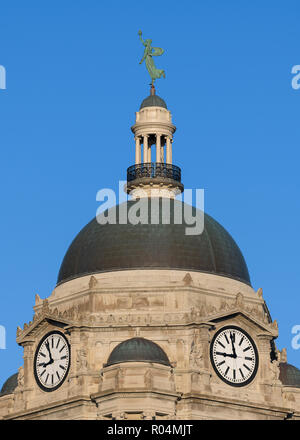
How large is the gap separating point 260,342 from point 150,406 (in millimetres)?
10997

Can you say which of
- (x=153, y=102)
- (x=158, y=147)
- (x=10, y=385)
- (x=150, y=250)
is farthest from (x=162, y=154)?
(x=10, y=385)

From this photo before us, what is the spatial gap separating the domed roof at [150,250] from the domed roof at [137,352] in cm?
722

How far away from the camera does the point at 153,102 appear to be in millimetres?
153625

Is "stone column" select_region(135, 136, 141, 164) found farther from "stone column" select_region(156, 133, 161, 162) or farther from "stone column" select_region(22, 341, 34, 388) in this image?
"stone column" select_region(22, 341, 34, 388)

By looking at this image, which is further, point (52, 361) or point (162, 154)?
point (162, 154)

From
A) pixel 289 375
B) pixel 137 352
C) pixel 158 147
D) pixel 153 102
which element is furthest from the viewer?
pixel 153 102

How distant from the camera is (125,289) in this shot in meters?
143

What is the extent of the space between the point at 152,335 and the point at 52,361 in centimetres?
700

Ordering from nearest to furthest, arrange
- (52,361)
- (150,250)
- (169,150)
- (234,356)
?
(234,356) → (52,361) → (150,250) → (169,150)

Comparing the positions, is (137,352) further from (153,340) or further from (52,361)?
(52,361)

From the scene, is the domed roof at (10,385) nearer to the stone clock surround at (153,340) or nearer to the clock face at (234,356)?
the stone clock surround at (153,340)

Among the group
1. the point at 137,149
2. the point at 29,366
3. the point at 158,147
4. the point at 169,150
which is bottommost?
the point at 29,366

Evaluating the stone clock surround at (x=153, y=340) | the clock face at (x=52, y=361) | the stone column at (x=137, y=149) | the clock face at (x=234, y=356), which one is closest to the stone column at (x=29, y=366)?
the stone clock surround at (x=153, y=340)
